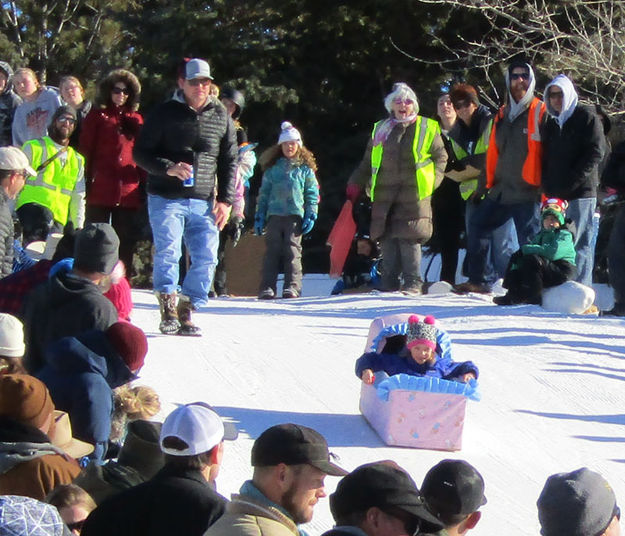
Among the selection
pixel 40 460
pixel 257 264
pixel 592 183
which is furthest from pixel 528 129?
pixel 40 460

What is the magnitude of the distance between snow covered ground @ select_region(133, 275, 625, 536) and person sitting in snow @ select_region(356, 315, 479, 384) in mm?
321

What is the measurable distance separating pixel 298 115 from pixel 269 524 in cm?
1936

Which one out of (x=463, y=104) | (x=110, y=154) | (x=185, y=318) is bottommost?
(x=185, y=318)

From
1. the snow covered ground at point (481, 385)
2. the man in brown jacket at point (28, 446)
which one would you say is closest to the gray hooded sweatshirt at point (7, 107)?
the snow covered ground at point (481, 385)

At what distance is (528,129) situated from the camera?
13.2 meters

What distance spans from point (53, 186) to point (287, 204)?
3046mm

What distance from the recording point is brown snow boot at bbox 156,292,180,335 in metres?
9.95

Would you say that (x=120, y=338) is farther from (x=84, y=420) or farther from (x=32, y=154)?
(x=32, y=154)

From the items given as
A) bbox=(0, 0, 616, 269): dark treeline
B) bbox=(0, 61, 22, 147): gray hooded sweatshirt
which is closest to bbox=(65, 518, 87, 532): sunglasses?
bbox=(0, 61, 22, 147): gray hooded sweatshirt

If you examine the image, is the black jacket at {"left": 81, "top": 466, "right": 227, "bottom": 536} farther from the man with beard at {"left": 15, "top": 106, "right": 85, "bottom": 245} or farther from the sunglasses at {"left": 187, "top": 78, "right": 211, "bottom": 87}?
the man with beard at {"left": 15, "top": 106, "right": 85, "bottom": 245}

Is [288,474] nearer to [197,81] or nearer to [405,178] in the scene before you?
[197,81]

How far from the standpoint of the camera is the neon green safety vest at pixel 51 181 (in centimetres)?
1173

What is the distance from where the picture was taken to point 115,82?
40.6 ft

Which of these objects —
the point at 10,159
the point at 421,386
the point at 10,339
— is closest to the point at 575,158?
the point at 421,386
